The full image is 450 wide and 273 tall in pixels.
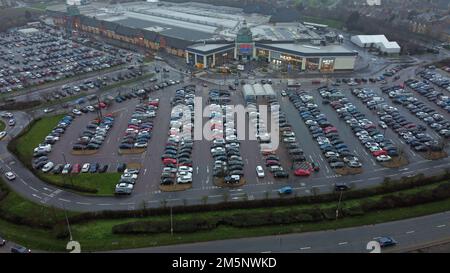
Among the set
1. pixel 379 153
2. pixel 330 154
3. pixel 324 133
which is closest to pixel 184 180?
pixel 330 154

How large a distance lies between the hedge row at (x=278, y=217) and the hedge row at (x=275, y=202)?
130 centimetres

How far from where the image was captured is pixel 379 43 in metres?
83.2

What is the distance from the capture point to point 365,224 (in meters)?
30.5

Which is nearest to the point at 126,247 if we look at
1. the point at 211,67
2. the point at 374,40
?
the point at 211,67

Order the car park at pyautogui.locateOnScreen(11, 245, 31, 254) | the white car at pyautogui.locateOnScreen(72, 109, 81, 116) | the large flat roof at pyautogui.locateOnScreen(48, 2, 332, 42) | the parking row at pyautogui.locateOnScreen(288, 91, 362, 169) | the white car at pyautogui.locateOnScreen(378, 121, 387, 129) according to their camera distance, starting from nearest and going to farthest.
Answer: the car park at pyautogui.locateOnScreen(11, 245, 31, 254) → the parking row at pyautogui.locateOnScreen(288, 91, 362, 169) → the white car at pyautogui.locateOnScreen(378, 121, 387, 129) → the white car at pyautogui.locateOnScreen(72, 109, 81, 116) → the large flat roof at pyautogui.locateOnScreen(48, 2, 332, 42)

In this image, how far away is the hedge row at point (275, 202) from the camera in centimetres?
3173

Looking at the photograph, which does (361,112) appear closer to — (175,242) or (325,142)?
(325,142)

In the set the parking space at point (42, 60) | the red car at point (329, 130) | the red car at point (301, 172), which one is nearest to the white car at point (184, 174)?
Result: the red car at point (301, 172)

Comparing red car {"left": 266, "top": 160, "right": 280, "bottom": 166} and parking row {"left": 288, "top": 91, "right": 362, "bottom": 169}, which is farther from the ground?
parking row {"left": 288, "top": 91, "right": 362, "bottom": 169}

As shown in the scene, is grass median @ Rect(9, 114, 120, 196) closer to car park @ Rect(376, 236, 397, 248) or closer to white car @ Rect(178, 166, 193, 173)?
white car @ Rect(178, 166, 193, 173)

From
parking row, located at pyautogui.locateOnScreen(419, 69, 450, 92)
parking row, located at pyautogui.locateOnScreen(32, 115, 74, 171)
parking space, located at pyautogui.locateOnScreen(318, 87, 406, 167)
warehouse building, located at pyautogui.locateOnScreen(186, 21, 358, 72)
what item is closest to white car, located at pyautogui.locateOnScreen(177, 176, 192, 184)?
parking row, located at pyautogui.locateOnScreen(32, 115, 74, 171)

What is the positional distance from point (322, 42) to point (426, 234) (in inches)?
2084

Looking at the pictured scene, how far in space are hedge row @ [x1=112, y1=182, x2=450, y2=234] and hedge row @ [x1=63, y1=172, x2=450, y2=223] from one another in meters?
1.30

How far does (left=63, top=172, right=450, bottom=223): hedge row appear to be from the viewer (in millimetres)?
31734
